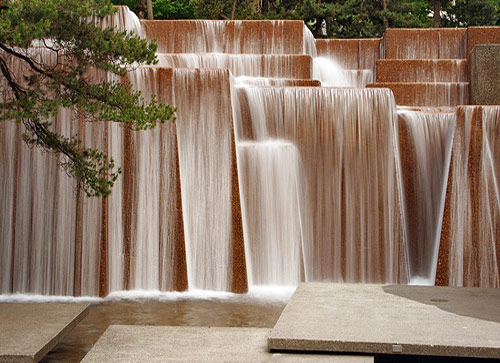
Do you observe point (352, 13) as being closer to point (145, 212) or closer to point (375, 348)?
point (145, 212)

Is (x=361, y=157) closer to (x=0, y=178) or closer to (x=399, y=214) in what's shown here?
(x=399, y=214)

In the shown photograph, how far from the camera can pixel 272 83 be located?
460 inches

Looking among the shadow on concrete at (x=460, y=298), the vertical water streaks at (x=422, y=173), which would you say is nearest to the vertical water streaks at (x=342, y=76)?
the vertical water streaks at (x=422, y=173)

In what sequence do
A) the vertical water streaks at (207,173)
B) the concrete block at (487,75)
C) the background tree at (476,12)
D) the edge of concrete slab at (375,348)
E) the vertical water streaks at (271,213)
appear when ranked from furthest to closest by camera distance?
the background tree at (476,12)
the concrete block at (487,75)
the vertical water streaks at (271,213)
the vertical water streaks at (207,173)
the edge of concrete slab at (375,348)

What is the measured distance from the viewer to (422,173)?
10023 millimetres

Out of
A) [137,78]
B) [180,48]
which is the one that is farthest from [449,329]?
[180,48]

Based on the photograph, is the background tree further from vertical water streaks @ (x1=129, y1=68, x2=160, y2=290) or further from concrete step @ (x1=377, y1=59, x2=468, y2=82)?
vertical water streaks @ (x1=129, y1=68, x2=160, y2=290)

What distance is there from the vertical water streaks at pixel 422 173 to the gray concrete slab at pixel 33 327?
5.56m

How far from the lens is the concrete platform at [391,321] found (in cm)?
467

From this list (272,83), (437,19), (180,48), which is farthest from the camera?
(437,19)

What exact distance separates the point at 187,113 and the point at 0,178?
264 cm

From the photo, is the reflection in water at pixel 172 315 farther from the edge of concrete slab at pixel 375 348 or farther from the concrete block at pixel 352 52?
the concrete block at pixel 352 52

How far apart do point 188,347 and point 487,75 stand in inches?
342

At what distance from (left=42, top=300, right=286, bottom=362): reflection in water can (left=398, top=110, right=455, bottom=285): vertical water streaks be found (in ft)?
9.60
